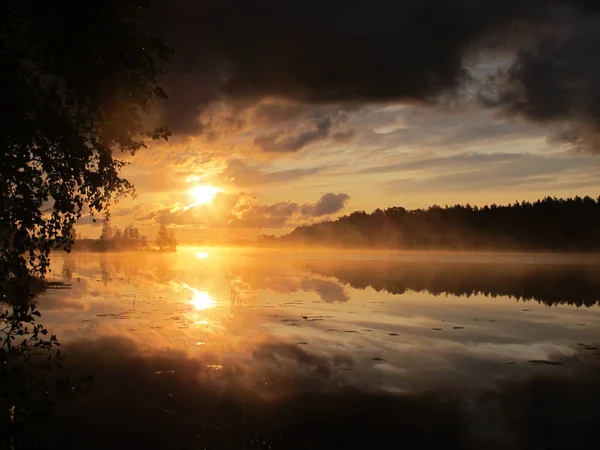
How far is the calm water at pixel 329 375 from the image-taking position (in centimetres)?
1393

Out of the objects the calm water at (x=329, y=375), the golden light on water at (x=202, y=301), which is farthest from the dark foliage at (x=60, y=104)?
the golden light on water at (x=202, y=301)

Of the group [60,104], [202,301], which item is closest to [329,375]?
[60,104]

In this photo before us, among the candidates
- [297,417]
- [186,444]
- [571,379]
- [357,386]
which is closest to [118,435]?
[186,444]

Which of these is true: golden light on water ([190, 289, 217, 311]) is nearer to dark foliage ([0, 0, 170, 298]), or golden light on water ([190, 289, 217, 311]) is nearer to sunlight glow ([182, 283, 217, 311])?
sunlight glow ([182, 283, 217, 311])

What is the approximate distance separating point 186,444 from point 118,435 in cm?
187

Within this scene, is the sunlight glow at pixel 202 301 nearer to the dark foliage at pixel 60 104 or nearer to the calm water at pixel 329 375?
the calm water at pixel 329 375

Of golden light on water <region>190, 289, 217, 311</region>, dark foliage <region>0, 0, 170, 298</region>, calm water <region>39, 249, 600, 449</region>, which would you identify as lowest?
calm water <region>39, 249, 600, 449</region>

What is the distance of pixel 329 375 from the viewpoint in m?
19.4

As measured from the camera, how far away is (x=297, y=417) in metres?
15.0

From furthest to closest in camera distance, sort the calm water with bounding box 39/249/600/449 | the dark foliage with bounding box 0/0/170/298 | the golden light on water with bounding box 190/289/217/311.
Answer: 1. the golden light on water with bounding box 190/289/217/311
2. the calm water with bounding box 39/249/600/449
3. the dark foliage with bounding box 0/0/170/298

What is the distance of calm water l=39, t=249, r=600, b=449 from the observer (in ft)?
45.7

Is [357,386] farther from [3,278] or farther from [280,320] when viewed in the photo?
[280,320]

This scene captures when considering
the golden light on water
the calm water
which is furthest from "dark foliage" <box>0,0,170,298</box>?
the golden light on water

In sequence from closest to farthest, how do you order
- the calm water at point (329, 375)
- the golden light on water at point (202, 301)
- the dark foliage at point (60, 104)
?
1. the dark foliage at point (60, 104)
2. the calm water at point (329, 375)
3. the golden light on water at point (202, 301)
